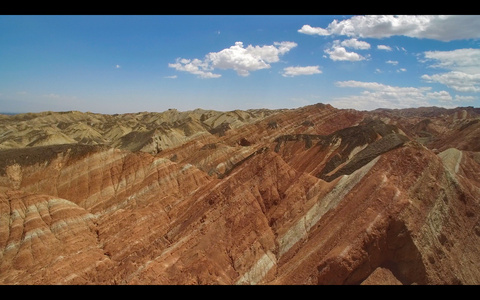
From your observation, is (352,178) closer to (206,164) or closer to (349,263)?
(349,263)

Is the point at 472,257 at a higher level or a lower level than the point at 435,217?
lower

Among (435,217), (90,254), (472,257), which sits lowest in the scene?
(90,254)

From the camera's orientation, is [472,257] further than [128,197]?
No
